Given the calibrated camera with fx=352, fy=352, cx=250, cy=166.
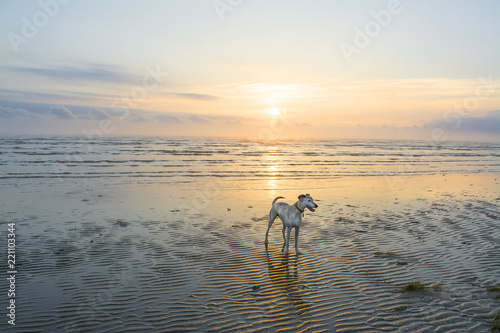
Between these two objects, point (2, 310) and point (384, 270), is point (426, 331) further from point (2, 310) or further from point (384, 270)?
point (2, 310)

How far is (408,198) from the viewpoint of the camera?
66.6 feet

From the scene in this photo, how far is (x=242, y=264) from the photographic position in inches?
379

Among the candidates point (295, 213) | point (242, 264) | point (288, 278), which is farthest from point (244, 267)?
point (295, 213)

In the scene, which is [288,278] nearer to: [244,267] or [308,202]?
[244,267]

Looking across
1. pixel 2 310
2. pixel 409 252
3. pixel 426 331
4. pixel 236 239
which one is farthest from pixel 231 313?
pixel 409 252

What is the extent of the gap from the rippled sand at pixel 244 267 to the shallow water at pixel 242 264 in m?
0.04

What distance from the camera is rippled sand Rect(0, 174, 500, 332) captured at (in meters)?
6.62

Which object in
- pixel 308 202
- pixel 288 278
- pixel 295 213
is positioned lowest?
pixel 288 278

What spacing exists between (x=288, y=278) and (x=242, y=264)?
1.49 m

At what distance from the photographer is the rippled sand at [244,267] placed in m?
6.62

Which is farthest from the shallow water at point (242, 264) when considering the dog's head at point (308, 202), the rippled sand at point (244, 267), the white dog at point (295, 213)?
the dog's head at point (308, 202)

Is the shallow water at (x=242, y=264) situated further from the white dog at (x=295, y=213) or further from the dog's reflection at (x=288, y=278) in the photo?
the white dog at (x=295, y=213)

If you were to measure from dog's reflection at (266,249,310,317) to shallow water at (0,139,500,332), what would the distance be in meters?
0.04

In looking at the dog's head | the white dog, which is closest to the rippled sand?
the white dog
